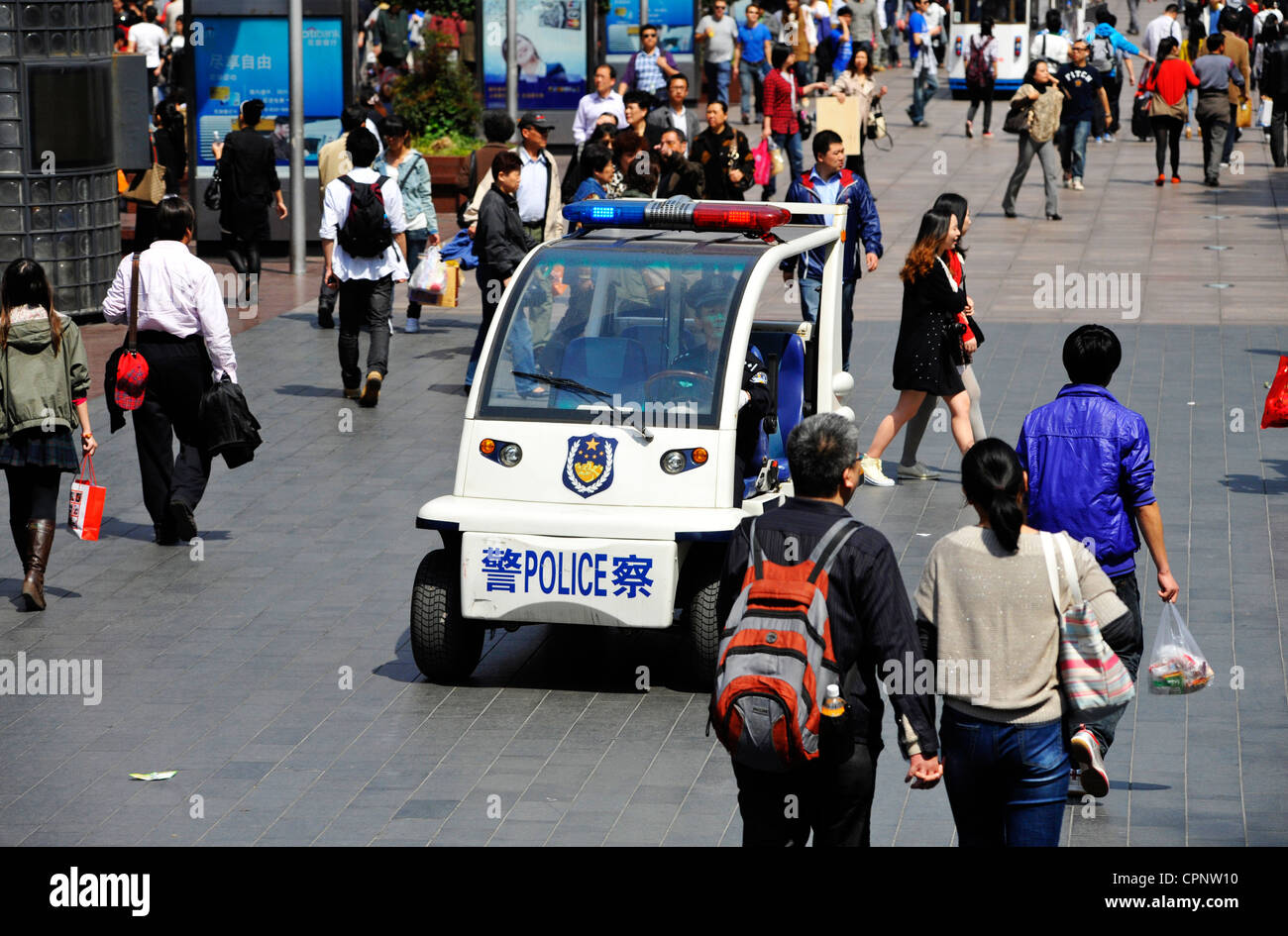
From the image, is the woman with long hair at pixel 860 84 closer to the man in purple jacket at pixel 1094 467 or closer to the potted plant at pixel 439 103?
the potted plant at pixel 439 103

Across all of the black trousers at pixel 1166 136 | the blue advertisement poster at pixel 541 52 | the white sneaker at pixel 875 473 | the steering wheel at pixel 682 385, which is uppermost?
the blue advertisement poster at pixel 541 52

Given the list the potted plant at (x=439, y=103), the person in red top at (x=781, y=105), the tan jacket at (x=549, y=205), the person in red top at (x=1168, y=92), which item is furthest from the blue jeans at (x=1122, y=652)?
the person in red top at (x=1168, y=92)

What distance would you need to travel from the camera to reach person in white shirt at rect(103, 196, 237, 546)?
9547mm

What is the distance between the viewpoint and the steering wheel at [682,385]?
25.2 ft

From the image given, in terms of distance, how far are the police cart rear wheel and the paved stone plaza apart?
15cm

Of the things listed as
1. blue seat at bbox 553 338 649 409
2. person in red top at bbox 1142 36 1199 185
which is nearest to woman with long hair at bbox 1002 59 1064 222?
person in red top at bbox 1142 36 1199 185

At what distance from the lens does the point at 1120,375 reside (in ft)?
44.2

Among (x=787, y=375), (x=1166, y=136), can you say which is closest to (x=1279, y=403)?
(x=787, y=375)

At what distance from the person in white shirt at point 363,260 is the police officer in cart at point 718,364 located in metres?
5.08

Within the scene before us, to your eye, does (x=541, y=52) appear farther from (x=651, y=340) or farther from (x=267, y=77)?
(x=651, y=340)

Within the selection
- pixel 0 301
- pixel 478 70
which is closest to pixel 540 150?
pixel 0 301
